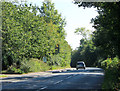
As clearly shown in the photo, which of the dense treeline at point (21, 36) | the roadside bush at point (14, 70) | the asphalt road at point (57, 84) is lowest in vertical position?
the asphalt road at point (57, 84)

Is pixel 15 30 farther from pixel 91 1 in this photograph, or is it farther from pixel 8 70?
pixel 91 1

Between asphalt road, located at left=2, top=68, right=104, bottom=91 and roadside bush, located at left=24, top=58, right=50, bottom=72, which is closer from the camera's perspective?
asphalt road, located at left=2, top=68, right=104, bottom=91

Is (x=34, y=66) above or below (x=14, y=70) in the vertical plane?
above

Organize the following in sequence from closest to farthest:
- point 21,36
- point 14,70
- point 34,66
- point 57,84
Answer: point 57,84
point 14,70
point 21,36
point 34,66

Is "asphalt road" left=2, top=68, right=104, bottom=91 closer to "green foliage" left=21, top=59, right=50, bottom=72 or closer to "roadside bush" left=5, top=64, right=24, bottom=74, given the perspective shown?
"roadside bush" left=5, top=64, right=24, bottom=74

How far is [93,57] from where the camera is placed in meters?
94.8

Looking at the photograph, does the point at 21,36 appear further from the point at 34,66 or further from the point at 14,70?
the point at 34,66

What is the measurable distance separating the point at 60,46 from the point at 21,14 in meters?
26.4

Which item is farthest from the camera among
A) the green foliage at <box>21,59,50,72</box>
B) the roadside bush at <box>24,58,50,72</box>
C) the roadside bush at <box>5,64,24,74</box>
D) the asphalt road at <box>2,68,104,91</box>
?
the roadside bush at <box>24,58,50,72</box>

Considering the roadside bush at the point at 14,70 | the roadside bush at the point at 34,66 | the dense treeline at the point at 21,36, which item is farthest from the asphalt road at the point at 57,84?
the roadside bush at the point at 34,66

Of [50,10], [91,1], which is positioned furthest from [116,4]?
[50,10]

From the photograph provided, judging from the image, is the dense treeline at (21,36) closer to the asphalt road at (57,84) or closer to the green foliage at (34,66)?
the green foliage at (34,66)

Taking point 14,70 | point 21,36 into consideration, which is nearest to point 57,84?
point 14,70

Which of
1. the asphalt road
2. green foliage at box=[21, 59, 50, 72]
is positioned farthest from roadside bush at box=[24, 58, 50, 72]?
the asphalt road
